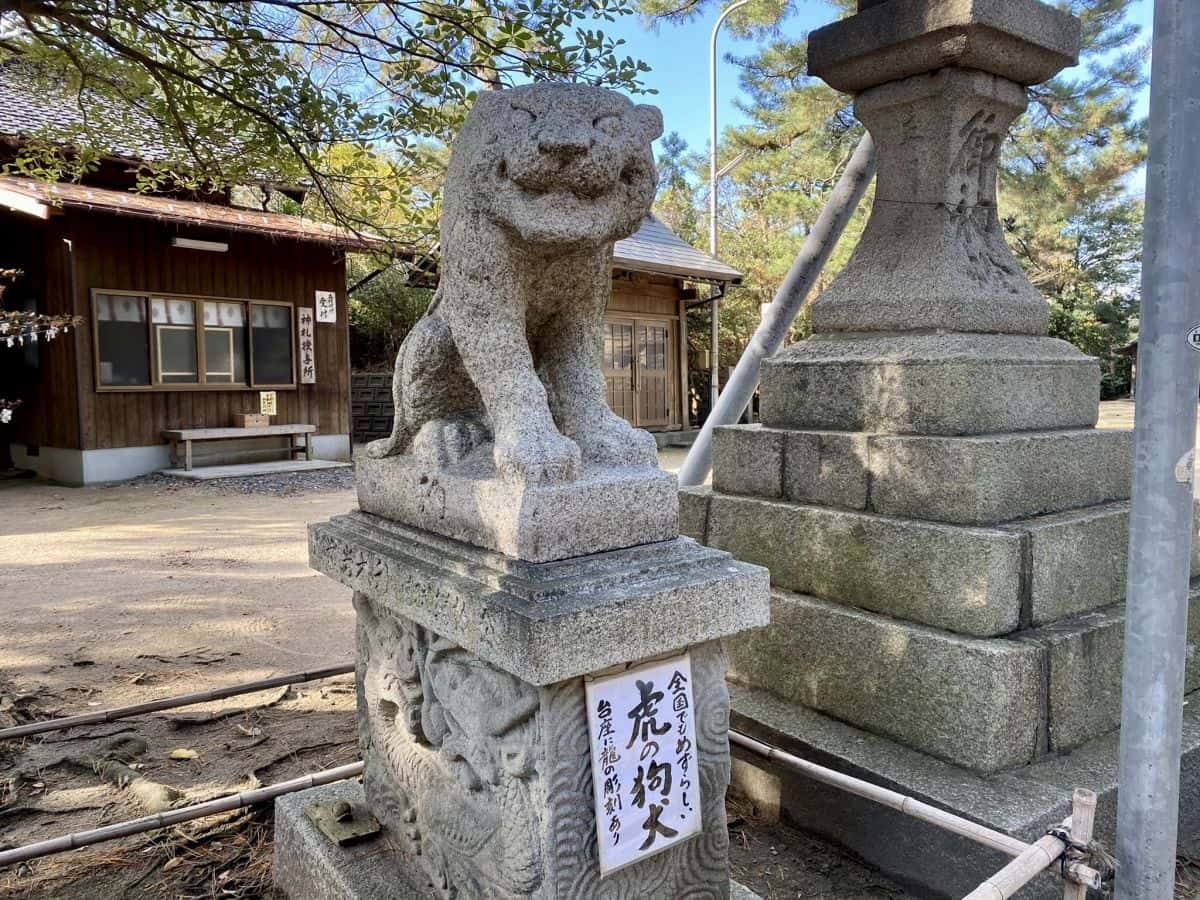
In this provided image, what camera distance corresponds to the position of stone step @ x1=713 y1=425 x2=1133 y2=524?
242 cm

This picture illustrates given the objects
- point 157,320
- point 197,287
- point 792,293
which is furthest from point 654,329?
point 792,293

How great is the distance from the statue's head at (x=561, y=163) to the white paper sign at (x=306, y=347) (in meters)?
10.6

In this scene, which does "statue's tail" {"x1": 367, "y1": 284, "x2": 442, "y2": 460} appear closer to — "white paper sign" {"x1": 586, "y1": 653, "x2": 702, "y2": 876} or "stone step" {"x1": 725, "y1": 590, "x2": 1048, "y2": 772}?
"white paper sign" {"x1": 586, "y1": 653, "x2": 702, "y2": 876}

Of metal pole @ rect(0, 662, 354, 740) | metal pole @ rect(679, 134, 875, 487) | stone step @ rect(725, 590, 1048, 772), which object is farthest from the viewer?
metal pole @ rect(679, 134, 875, 487)

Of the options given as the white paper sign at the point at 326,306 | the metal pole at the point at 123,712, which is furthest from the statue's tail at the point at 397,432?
the white paper sign at the point at 326,306

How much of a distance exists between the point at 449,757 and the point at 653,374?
42.6ft

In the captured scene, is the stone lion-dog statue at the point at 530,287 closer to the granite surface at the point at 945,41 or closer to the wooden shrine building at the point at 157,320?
the granite surface at the point at 945,41

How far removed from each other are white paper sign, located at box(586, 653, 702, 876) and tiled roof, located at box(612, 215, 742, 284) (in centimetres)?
1009

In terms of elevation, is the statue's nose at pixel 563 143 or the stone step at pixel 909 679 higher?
the statue's nose at pixel 563 143

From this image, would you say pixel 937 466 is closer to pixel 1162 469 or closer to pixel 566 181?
pixel 1162 469

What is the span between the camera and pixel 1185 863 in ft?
7.97

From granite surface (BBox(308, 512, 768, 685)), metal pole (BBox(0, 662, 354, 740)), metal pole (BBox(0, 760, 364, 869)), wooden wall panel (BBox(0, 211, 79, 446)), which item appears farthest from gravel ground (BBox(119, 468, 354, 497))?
granite surface (BBox(308, 512, 768, 685))

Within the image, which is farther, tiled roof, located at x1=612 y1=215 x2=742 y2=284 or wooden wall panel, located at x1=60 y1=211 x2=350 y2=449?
tiled roof, located at x1=612 y1=215 x2=742 y2=284

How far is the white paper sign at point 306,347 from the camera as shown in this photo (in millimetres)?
11516
